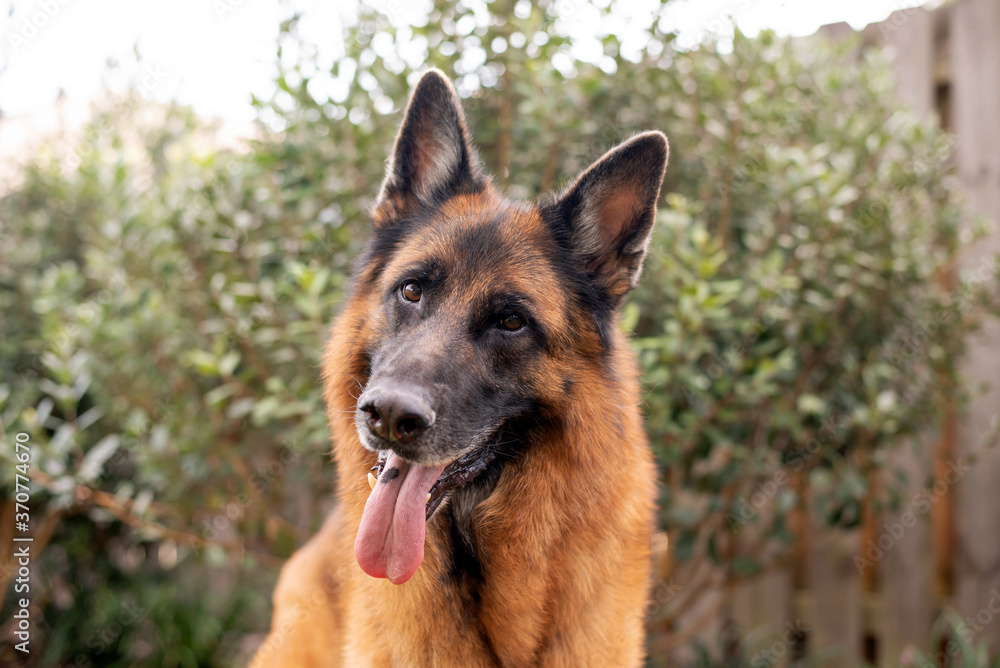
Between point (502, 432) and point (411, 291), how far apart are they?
57 cm

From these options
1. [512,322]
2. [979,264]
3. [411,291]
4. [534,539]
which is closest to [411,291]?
[411,291]

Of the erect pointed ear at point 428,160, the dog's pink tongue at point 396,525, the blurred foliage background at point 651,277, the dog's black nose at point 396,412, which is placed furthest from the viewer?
the blurred foliage background at point 651,277

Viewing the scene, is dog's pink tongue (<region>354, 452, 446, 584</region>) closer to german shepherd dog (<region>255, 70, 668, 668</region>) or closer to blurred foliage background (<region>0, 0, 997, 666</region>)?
german shepherd dog (<region>255, 70, 668, 668</region>)

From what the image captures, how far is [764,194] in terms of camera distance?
3.49 metres

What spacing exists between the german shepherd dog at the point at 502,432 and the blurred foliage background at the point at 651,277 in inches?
29.4

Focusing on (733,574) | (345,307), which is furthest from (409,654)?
(733,574)

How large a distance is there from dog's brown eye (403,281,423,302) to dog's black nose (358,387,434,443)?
1.71 ft

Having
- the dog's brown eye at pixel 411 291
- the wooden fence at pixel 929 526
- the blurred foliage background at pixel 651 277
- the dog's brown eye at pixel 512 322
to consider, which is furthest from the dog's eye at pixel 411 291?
the wooden fence at pixel 929 526

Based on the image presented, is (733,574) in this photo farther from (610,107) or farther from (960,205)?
(610,107)

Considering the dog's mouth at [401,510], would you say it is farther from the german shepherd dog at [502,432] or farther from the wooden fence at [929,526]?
the wooden fence at [929,526]

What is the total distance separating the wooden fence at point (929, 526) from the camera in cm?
415

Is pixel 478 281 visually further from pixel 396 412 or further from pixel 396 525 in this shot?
pixel 396 525

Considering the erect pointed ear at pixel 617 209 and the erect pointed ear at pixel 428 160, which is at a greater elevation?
the erect pointed ear at pixel 428 160

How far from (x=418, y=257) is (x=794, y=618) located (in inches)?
159
